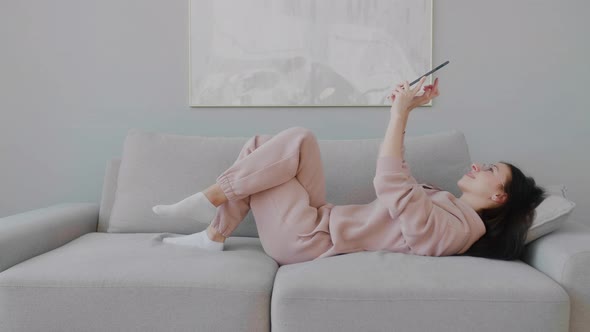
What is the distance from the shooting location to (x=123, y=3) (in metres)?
2.54

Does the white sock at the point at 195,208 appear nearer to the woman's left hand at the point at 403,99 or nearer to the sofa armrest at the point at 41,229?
the sofa armrest at the point at 41,229

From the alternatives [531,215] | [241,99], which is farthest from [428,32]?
[531,215]

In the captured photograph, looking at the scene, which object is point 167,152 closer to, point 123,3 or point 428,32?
point 123,3

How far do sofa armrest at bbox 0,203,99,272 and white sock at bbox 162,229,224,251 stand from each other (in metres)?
0.43

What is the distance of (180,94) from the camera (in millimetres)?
2564

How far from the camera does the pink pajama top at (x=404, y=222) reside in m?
→ 1.60

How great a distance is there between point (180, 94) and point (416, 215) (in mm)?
1479

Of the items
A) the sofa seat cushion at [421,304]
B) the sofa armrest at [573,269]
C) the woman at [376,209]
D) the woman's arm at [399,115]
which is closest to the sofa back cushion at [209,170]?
the woman at [376,209]

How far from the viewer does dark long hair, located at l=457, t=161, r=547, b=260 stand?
5.32 ft

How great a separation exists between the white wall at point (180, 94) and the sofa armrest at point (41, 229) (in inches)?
18.3

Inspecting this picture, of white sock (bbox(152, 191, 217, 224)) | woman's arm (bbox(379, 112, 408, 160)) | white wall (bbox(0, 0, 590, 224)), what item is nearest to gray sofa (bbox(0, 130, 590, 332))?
white sock (bbox(152, 191, 217, 224))

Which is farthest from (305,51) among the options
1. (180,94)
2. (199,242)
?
(199,242)

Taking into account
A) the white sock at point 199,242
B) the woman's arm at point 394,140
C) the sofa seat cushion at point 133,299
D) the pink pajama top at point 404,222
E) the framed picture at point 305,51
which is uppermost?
the framed picture at point 305,51

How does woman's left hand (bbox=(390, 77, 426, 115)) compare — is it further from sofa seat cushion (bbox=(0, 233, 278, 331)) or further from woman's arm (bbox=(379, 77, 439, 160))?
sofa seat cushion (bbox=(0, 233, 278, 331))
